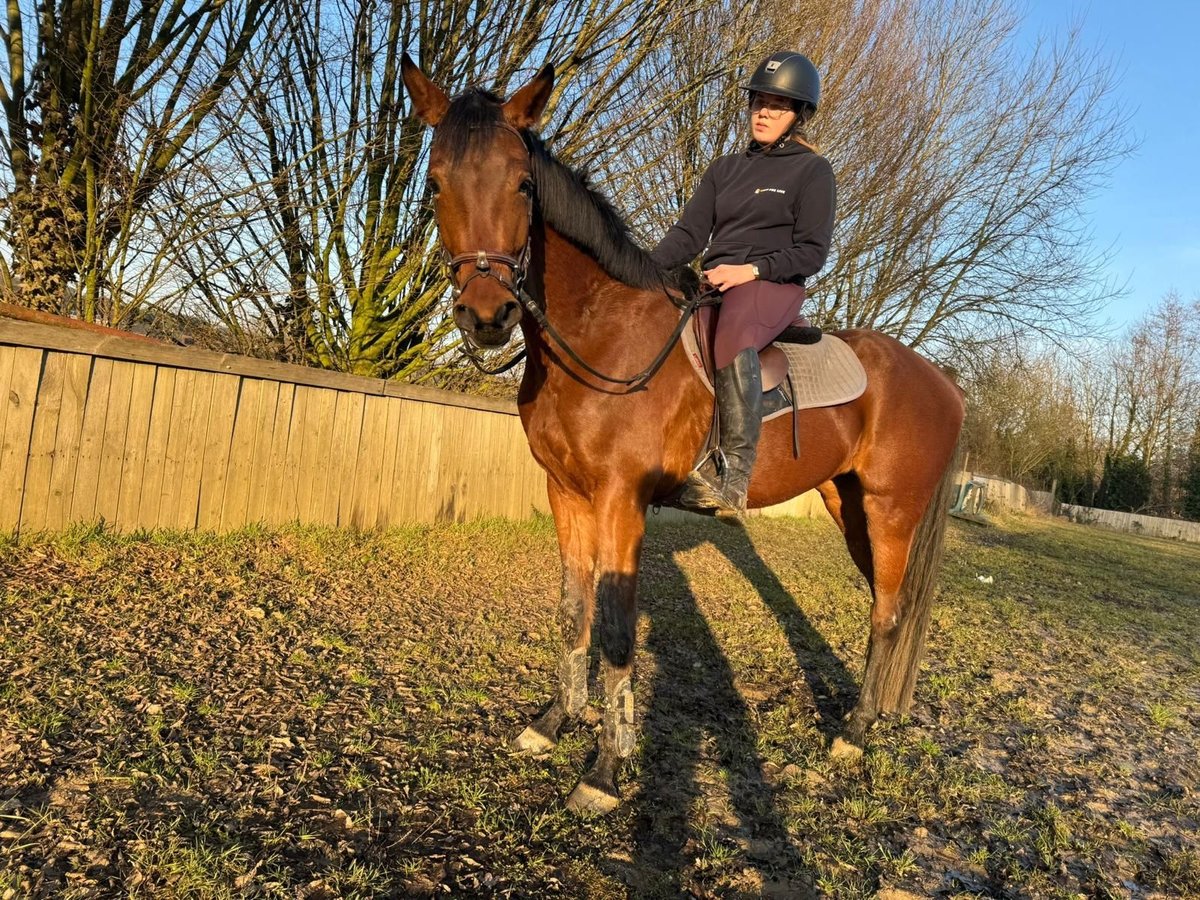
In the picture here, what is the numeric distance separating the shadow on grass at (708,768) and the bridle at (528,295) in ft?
6.01

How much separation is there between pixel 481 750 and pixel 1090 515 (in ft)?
132

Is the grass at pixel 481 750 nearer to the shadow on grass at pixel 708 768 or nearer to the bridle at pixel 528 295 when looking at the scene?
the shadow on grass at pixel 708 768

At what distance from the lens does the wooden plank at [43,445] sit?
4461 mm

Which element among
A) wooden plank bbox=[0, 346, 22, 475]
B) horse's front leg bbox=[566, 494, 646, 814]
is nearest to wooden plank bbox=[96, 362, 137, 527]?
wooden plank bbox=[0, 346, 22, 475]

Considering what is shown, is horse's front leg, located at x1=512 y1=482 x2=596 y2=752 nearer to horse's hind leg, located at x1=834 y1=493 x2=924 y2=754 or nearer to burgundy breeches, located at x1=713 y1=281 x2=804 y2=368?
burgundy breeches, located at x1=713 y1=281 x2=804 y2=368

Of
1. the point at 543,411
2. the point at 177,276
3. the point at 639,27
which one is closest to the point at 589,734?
the point at 543,411

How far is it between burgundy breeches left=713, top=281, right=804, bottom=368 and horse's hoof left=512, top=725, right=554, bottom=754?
204 centimetres

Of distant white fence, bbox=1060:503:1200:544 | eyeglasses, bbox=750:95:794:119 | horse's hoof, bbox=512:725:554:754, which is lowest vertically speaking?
horse's hoof, bbox=512:725:554:754

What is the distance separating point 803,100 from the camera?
3.35 metres

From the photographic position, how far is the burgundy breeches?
3.23 metres

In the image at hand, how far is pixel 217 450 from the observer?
5527 mm

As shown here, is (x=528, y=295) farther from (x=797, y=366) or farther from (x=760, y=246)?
(x=797, y=366)

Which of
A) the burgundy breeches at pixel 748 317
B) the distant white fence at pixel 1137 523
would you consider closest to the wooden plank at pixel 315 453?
the burgundy breeches at pixel 748 317

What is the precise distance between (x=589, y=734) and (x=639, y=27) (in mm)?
7621
